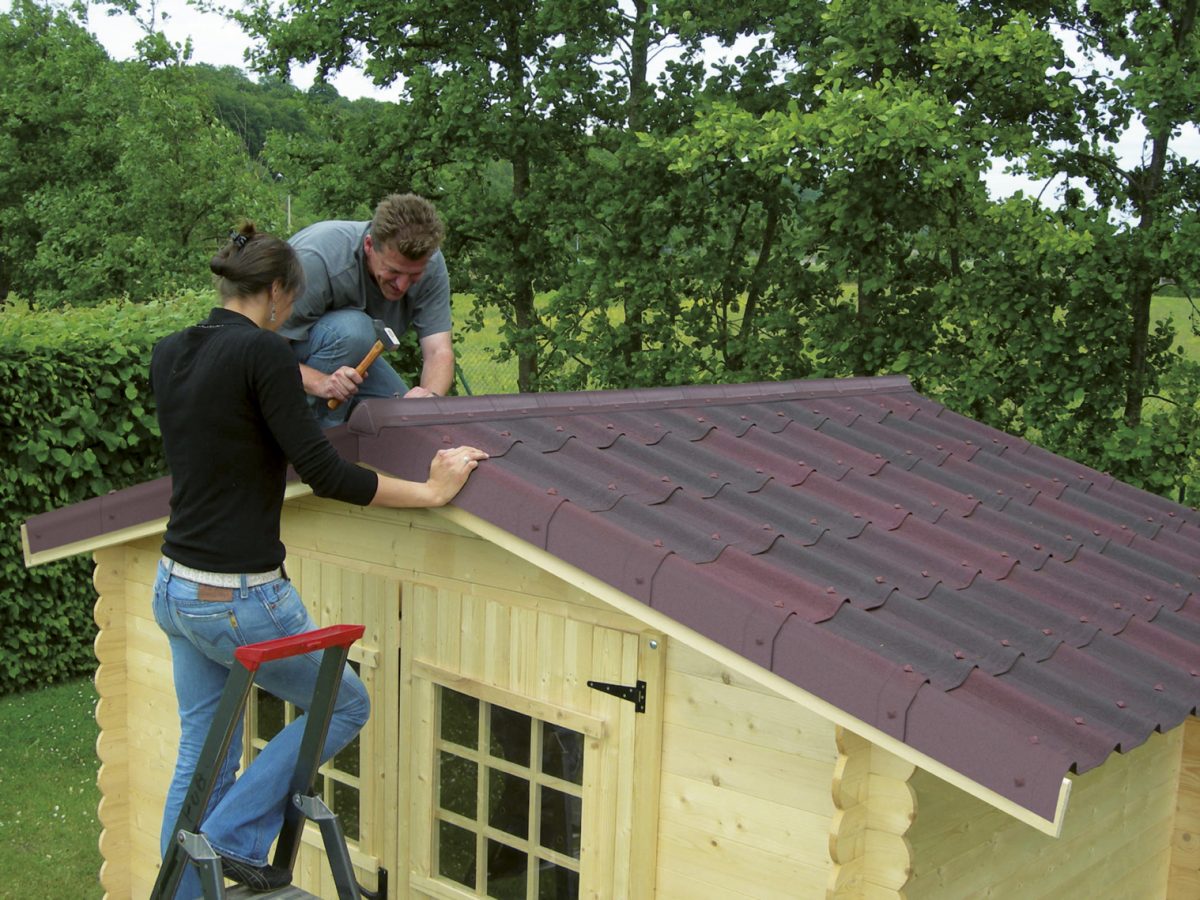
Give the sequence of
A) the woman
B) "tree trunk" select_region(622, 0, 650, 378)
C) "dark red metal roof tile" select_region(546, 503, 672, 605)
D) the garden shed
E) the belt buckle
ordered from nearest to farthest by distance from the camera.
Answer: the garden shed → "dark red metal roof tile" select_region(546, 503, 672, 605) → the woman → the belt buckle → "tree trunk" select_region(622, 0, 650, 378)

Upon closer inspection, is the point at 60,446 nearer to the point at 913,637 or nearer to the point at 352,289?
the point at 352,289

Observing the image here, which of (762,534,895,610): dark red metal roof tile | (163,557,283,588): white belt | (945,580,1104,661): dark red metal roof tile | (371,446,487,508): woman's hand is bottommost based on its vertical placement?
(945,580,1104,661): dark red metal roof tile

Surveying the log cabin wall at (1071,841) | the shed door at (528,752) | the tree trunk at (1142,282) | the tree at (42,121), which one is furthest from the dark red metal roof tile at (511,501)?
the tree at (42,121)

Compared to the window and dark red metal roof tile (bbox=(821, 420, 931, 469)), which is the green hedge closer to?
the window

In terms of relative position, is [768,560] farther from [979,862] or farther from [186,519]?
[186,519]

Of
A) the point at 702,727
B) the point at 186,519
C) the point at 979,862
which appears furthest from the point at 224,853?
the point at 979,862

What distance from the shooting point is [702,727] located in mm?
3631

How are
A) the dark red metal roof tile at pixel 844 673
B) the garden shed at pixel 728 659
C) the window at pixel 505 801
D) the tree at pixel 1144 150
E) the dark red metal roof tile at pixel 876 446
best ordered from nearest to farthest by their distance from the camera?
the dark red metal roof tile at pixel 844 673 → the garden shed at pixel 728 659 → the window at pixel 505 801 → the dark red metal roof tile at pixel 876 446 → the tree at pixel 1144 150

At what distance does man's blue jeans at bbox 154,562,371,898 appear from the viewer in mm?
3360

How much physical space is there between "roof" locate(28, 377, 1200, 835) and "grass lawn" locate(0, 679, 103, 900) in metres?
2.75

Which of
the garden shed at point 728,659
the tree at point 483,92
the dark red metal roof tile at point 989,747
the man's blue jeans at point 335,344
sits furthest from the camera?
the tree at point 483,92

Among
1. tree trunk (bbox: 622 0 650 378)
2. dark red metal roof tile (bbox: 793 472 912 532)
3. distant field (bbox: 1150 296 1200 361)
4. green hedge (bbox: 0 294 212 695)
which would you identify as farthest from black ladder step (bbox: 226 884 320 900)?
tree trunk (bbox: 622 0 650 378)

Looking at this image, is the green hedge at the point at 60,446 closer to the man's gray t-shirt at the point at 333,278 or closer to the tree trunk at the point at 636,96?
the man's gray t-shirt at the point at 333,278

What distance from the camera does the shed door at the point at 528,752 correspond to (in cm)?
376
